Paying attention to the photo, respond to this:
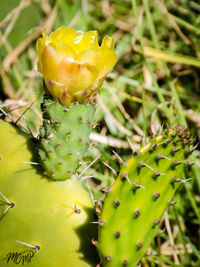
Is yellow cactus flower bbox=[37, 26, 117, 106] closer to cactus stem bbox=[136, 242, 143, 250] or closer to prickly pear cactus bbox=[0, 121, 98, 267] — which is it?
prickly pear cactus bbox=[0, 121, 98, 267]

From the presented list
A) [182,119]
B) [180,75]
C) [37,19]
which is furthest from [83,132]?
[37,19]

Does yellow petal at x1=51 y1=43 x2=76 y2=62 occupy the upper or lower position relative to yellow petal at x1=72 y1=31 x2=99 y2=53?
upper

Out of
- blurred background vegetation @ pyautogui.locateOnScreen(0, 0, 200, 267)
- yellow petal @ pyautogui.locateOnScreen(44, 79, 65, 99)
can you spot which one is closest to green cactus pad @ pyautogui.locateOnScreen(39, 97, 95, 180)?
yellow petal @ pyautogui.locateOnScreen(44, 79, 65, 99)

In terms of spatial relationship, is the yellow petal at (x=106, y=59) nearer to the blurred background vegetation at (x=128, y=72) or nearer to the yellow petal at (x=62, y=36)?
the yellow petal at (x=62, y=36)

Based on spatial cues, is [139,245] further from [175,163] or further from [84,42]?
[84,42]

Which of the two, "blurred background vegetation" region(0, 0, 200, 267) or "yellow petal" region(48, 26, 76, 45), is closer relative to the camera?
"yellow petal" region(48, 26, 76, 45)

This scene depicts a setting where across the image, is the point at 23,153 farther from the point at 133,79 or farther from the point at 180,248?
the point at 133,79

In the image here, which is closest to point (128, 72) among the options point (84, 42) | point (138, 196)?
point (84, 42)
